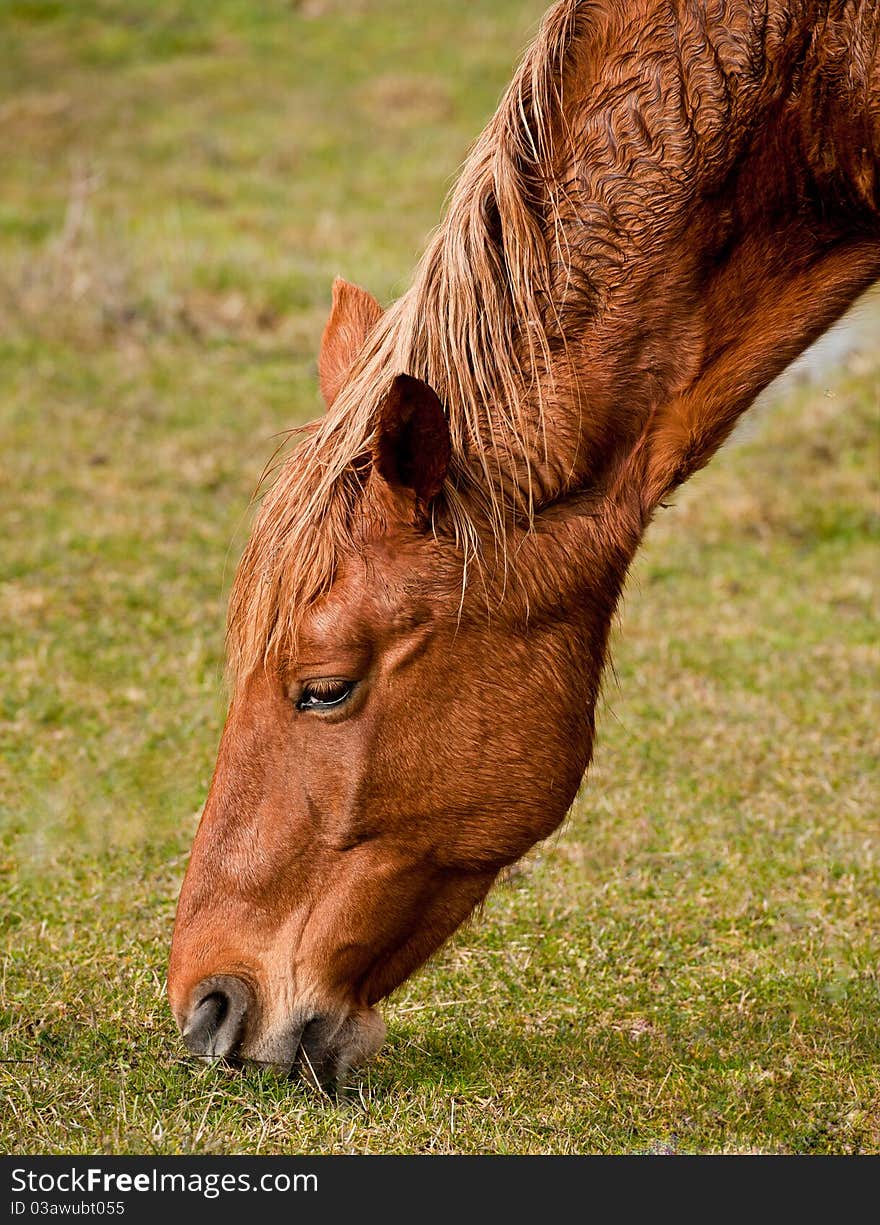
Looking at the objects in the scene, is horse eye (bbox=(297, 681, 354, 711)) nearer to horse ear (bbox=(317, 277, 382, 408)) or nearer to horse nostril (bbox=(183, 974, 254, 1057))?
horse nostril (bbox=(183, 974, 254, 1057))

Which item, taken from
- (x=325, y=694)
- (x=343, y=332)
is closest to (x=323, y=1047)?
(x=325, y=694)

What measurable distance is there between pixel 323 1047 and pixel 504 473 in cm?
137

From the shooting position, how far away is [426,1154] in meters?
2.99

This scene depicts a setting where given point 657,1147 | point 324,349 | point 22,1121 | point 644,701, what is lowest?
point 644,701

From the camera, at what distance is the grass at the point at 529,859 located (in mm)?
3279

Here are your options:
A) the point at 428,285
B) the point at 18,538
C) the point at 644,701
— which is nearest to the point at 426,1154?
the point at 428,285

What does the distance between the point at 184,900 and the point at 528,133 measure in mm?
1916

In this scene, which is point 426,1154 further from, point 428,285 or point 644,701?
point 644,701

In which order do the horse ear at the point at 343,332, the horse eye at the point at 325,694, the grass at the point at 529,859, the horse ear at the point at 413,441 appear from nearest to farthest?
the horse ear at the point at 413,441 < the horse eye at the point at 325,694 < the grass at the point at 529,859 < the horse ear at the point at 343,332

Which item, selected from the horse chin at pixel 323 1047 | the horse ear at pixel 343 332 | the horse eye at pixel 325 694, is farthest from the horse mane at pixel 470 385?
the horse chin at pixel 323 1047

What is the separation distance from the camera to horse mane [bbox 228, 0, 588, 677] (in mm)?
2943

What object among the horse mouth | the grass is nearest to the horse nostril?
the horse mouth

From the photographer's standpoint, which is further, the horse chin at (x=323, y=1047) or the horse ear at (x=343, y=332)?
the horse ear at (x=343, y=332)

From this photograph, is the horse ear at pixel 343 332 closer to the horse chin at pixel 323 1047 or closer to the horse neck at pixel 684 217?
the horse neck at pixel 684 217
